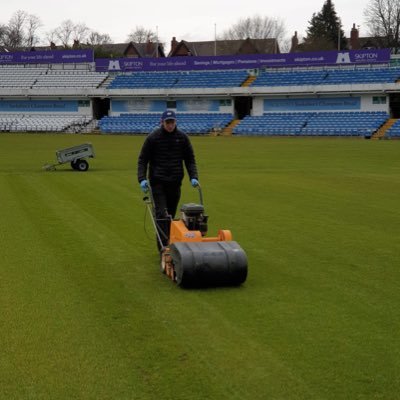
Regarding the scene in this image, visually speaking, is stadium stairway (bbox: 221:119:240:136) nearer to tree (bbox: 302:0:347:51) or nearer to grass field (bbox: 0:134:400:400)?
tree (bbox: 302:0:347:51)

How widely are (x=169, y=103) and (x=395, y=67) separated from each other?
23.9 metres

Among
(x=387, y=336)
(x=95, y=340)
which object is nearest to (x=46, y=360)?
(x=95, y=340)

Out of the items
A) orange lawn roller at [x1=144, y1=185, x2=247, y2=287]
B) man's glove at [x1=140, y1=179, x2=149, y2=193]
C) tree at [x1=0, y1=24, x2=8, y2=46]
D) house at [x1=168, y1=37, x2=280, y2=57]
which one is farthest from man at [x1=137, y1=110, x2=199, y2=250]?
tree at [x1=0, y1=24, x2=8, y2=46]

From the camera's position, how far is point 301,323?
5664 mm

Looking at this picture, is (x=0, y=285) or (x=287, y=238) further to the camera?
(x=287, y=238)

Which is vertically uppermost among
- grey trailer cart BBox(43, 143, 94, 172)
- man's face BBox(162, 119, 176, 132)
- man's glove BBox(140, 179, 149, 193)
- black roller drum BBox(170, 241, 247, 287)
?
man's face BBox(162, 119, 176, 132)

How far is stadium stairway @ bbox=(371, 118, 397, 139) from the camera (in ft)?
169

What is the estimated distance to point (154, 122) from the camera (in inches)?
2557

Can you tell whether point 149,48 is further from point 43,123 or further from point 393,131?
point 393,131

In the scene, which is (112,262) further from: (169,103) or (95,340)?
(169,103)

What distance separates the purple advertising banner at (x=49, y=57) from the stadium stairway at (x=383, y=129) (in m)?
37.0

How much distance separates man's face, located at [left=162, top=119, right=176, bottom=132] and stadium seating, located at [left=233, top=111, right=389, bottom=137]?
151 ft

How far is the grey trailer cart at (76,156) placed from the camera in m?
24.3

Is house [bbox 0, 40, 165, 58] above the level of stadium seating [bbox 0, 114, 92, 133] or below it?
above
